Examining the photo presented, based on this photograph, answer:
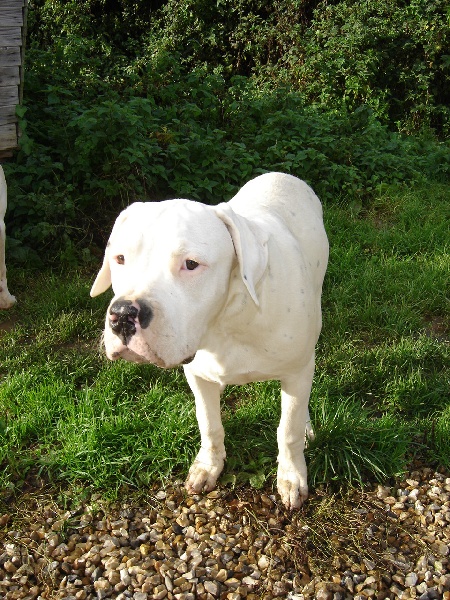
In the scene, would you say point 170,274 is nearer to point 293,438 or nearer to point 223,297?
point 223,297

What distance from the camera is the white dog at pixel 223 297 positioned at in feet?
7.14

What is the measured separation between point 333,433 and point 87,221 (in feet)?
10.4

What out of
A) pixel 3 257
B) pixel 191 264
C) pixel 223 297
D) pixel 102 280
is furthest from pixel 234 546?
pixel 3 257

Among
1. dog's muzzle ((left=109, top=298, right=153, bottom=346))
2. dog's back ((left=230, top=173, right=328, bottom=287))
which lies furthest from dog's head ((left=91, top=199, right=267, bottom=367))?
dog's back ((left=230, top=173, right=328, bottom=287))

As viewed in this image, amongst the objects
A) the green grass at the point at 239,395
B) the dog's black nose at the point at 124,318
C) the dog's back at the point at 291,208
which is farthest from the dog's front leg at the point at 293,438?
the dog's black nose at the point at 124,318

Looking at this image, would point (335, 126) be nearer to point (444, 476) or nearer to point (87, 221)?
point (87, 221)

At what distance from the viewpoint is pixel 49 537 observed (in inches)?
118

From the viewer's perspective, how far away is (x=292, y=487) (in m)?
3.11

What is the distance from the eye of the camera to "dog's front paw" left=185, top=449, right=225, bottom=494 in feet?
10.5

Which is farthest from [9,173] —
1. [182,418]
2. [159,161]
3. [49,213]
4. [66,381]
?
[182,418]

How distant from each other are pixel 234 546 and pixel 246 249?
139cm

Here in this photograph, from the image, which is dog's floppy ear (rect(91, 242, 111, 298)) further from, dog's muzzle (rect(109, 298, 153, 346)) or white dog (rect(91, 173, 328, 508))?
dog's muzzle (rect(109, 298, 153, 346))

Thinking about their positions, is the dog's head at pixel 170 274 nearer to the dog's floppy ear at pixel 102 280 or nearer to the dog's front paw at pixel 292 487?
the dog's floppy ear at pixel 102 280

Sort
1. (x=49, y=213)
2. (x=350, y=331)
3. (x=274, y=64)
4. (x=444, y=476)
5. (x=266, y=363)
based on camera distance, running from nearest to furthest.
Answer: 1. (x=266, y=363)
2. (x=444, y=476)
3. (x=350, y=331)
4. (x=49, y=213)
5. (x=274, y=64)
